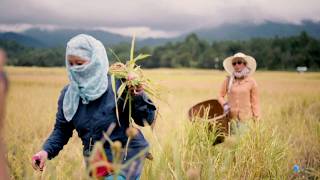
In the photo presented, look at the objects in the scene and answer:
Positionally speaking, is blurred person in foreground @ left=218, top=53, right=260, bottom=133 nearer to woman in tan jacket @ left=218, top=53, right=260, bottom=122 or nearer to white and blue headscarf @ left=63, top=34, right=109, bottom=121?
woman in tan jacket @ left=218, top=53, right=260, bottom=122

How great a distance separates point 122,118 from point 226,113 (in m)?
2.20

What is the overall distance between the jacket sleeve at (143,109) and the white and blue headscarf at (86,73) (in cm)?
17

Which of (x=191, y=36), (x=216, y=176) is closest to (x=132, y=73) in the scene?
(x=216, y=176)

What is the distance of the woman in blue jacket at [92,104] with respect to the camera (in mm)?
2332

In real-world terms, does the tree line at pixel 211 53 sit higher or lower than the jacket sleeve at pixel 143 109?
lower

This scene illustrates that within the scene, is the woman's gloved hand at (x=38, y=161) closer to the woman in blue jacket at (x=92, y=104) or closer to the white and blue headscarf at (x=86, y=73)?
the woman in blue jacket at (x=92, y=104)

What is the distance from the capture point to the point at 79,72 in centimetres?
233

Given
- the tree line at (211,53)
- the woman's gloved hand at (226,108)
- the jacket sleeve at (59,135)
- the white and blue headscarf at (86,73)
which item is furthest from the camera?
the tree line at (211,53)

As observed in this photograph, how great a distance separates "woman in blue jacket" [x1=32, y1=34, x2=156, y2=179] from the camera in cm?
233

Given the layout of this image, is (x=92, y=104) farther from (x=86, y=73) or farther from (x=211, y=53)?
(x=211, y=53)

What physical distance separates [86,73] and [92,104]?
18cm

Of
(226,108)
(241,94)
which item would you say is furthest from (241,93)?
(226,108)

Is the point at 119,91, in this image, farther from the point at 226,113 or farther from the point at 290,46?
the point at 290,46

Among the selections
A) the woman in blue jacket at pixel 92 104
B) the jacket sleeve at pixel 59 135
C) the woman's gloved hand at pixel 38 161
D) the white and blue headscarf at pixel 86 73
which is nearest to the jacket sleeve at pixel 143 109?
the woman in blue jacket at pixel 92 104
